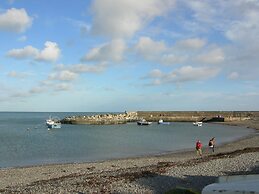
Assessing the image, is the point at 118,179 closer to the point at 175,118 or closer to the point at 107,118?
the point at 107,118

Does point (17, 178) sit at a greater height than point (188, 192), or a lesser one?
lesser

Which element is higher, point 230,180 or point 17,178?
point 230,180

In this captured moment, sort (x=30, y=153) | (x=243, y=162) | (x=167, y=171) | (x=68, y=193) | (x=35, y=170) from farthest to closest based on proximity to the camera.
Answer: (x=30, y=153) → (x=35, y=170) → (x=243, y=162) → (x=167, y=171) → (x=68, y=193)

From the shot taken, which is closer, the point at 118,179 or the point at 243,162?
the point at 118,179

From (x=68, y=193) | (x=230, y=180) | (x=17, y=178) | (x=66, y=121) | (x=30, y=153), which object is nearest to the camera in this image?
(x=230, y=180)

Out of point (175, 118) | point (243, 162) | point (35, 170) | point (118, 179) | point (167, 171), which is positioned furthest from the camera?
point (175, 118)

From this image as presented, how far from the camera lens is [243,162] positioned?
23.8m

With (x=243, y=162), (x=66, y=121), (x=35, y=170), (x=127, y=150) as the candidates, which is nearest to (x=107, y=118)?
(x=66, y=121)

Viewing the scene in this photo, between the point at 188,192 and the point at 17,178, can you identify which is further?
the point at 17,178

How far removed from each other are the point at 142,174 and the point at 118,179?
1.39 m

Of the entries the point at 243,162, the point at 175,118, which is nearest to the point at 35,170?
the point at 243,162

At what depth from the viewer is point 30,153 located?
47594mm

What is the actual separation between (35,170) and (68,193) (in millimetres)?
14963

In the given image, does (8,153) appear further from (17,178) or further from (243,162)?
(243,162)
